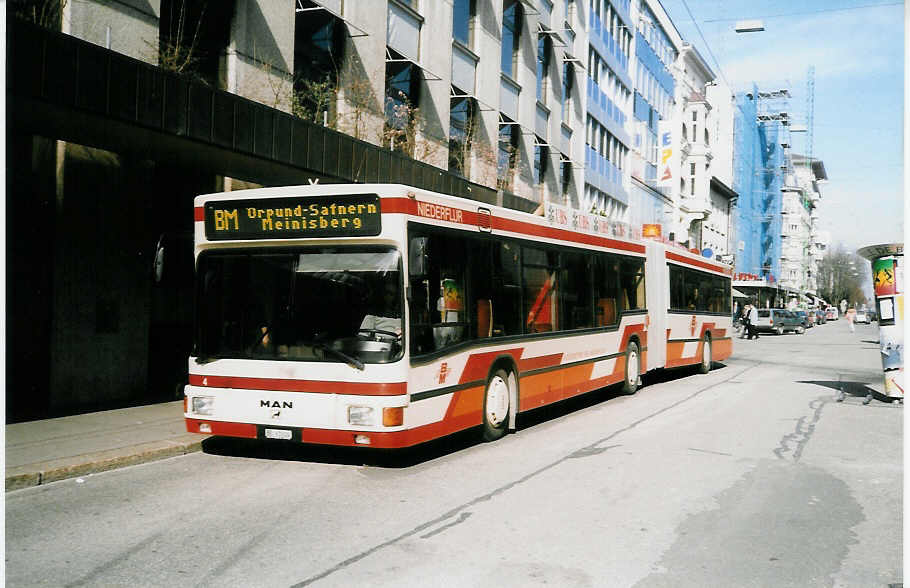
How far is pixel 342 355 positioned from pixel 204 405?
1729mm

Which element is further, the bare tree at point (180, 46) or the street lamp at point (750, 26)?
the street lamp at point (750, 26)

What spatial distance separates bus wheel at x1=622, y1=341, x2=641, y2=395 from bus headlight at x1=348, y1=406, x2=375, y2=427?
27.9 feet

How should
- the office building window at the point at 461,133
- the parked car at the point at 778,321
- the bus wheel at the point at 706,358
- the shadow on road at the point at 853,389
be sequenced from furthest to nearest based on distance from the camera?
the parked car at the point at 778,321, the office building window at the point at 461,133, the bus wheel at the point at 706,358, the shadow on road at the point at 853,389

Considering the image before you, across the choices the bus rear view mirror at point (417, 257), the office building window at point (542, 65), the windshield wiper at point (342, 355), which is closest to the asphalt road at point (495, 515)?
the windshield wiper at point (342, 355)

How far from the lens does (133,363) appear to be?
13.3 m

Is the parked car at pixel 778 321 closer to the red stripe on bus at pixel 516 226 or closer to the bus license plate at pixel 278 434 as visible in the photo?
the red stripe on bus at pixel 516 226

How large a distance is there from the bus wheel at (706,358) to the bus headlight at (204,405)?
1505 cm

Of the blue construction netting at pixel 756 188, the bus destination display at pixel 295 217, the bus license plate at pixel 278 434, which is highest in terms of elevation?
the blue construction netting at pixel 756 188

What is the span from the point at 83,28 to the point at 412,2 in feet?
37.7

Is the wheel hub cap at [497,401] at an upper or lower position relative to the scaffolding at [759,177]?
lower

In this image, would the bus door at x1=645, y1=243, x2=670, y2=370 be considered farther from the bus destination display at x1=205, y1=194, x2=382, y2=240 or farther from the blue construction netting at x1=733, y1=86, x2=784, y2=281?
the blue construction netting at x1=733, y1=86, x2=784, y2=281

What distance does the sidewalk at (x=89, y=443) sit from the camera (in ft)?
26.7

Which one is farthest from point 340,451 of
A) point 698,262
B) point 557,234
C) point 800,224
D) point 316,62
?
point 800,224

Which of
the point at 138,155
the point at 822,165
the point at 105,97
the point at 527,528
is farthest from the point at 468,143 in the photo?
the point at 822,165
